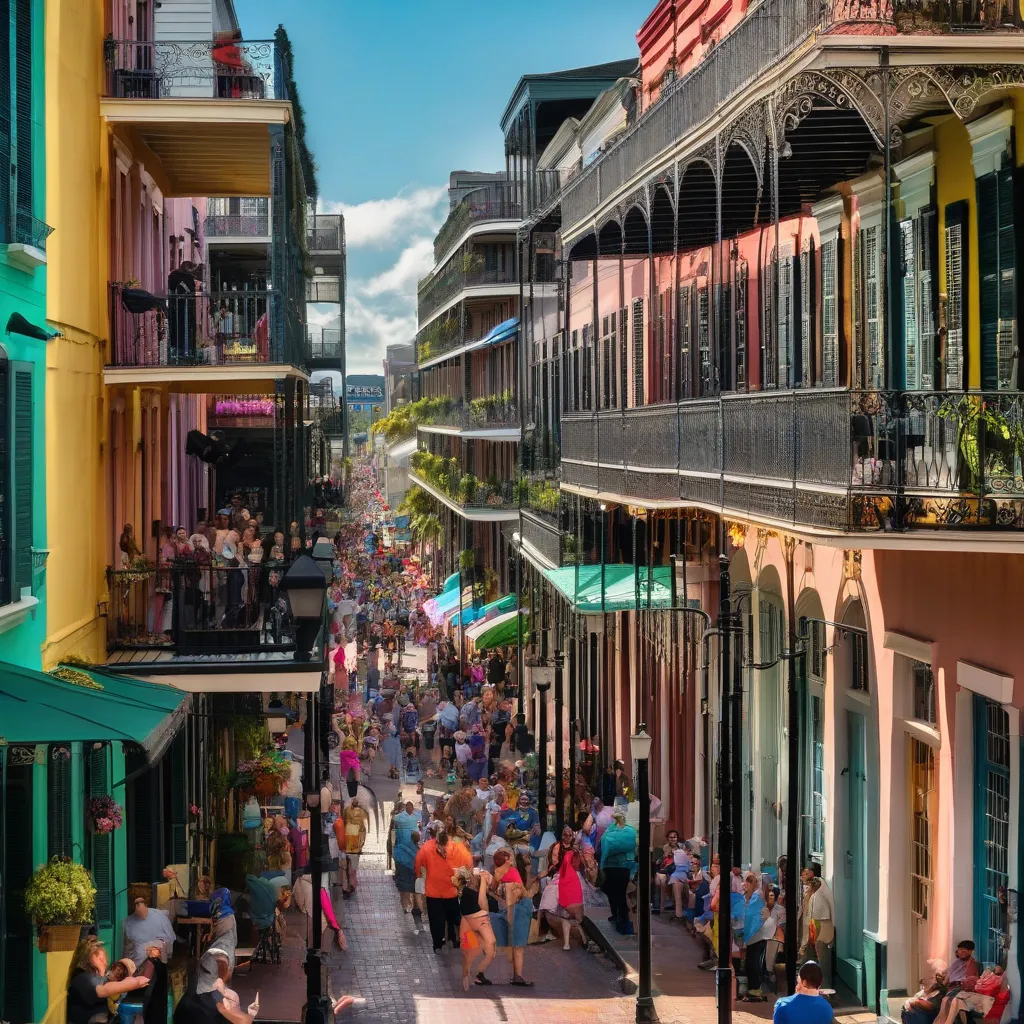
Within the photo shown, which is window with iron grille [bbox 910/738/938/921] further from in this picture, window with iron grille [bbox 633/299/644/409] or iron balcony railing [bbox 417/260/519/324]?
→ iron balcony railing [bbox 417/260/519/324]

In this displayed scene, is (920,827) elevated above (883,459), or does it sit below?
A: below

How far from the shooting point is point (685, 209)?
790 inches

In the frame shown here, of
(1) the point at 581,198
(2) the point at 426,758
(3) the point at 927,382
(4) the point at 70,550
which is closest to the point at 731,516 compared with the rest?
(3) the point at 927,382

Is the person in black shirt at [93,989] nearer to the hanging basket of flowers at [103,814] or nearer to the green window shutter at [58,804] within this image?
the green window shutter at [58,804]

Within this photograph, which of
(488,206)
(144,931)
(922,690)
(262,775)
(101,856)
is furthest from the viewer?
(488,206)

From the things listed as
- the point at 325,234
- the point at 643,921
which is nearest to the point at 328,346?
the point at 325,234

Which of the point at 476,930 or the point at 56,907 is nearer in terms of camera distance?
the point at 56,907

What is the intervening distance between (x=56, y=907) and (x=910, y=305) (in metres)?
7.88

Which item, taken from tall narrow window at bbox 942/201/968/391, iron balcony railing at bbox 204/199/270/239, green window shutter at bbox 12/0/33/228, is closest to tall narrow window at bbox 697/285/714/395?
tall narrow window at bbox 942/201/968/391

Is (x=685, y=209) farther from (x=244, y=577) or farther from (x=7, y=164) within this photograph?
(x=7, y=164)

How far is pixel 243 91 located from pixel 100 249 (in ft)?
8.39

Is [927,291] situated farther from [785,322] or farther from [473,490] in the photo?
[473,490]

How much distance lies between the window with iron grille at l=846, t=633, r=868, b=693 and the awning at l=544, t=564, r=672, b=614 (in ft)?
14.7

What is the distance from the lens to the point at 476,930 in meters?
17.8
